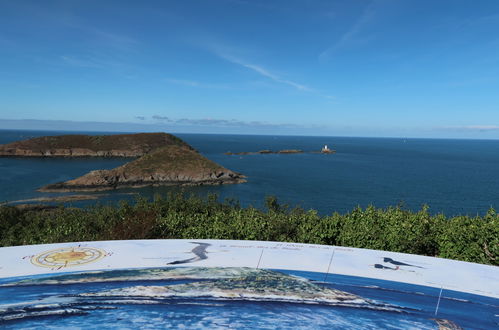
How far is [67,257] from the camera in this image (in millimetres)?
5812

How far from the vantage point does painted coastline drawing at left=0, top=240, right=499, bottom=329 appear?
3873 millimetres

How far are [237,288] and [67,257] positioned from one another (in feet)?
10.5

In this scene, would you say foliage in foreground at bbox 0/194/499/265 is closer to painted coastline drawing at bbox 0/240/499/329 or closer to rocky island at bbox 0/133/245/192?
painted coastline drawing at bbox 0/240/499/329

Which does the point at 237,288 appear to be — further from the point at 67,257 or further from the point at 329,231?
the point at 329,231

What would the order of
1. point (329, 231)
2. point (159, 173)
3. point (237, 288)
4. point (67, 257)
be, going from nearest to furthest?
point (237, 288) → point (67, 257) → point (329, 231) → point (159, 173)

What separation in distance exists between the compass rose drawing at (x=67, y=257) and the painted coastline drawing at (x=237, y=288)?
17 mm

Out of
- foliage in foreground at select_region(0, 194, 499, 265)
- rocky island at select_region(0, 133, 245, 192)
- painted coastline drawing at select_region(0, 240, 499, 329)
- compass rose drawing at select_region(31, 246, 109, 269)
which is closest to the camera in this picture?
painted coastline drawing at select_region(0, 240, 499, 329)

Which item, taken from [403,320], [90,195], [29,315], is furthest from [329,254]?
[90,195]

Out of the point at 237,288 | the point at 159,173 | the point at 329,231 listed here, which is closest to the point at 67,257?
the point at 237,288

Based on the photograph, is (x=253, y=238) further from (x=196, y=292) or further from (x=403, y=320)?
(x=403, y=320)

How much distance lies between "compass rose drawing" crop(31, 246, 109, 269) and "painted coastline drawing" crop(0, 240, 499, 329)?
0.02 m

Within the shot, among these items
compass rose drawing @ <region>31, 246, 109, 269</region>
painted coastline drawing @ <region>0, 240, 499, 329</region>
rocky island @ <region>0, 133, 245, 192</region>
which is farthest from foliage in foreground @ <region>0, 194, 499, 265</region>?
rocky island @ <region>0, 133, 245, 192</region>

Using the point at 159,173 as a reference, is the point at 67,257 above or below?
above

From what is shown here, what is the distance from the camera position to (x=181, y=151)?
6788cm
